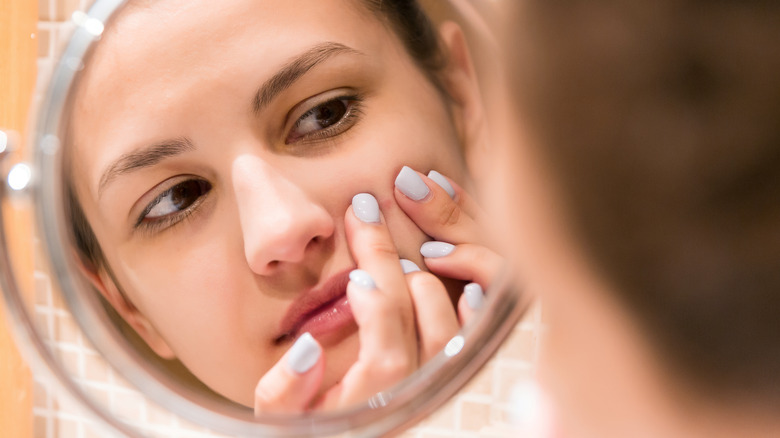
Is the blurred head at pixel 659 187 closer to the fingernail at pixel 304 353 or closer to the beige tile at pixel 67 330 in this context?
the fingernail at pixel 304 353

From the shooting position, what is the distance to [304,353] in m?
0.44

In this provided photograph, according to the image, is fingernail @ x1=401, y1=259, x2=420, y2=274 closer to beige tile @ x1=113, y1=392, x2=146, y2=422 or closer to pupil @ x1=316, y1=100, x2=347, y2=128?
pupil @ x1=316, y1=100, x2=347, y2=128

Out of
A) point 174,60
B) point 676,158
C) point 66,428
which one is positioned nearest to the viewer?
point 676,158

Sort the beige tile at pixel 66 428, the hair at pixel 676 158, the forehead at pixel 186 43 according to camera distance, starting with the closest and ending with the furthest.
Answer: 1. the hair at pixel 676 158
2. the forehead at pixel 186 43
3. the beige tile at pixel 66 428

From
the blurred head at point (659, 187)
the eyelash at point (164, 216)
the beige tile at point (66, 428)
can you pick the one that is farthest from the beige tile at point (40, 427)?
the blurred head at point (659, 187)

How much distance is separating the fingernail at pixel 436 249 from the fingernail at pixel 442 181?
4 centimetres

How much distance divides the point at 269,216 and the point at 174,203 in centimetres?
6

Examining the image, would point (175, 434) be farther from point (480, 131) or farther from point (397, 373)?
point (480, 131)

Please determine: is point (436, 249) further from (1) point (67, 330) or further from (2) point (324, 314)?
(1) point (67, 330)

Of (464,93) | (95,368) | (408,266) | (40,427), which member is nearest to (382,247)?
(408,266)

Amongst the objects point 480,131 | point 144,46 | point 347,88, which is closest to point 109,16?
point 144,46

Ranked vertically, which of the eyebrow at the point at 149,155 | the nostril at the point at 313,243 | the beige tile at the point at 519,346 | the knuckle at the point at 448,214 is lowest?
the beige tile at the point at 519,346

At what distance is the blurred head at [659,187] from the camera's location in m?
0.22

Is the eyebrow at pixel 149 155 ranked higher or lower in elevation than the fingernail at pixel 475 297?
higher
